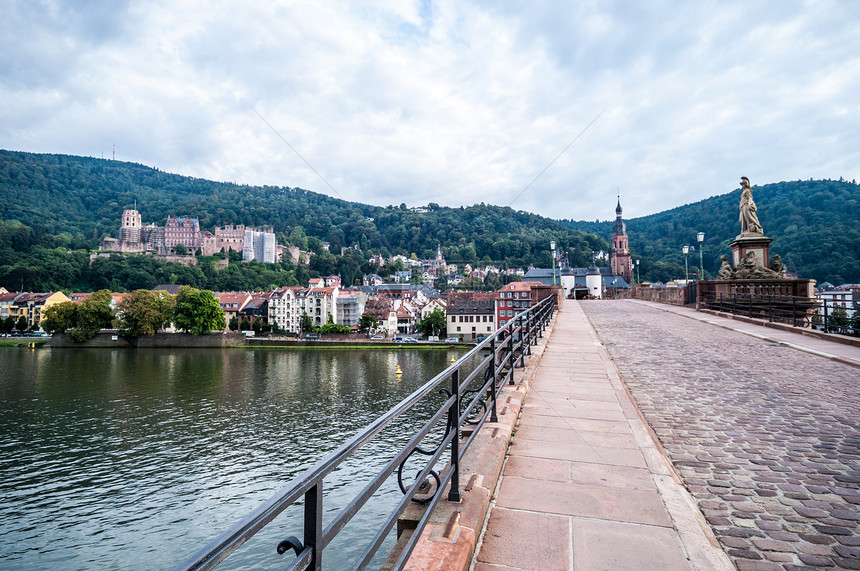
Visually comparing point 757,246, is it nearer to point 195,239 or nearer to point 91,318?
point 91,318

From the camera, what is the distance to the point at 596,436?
4582mm

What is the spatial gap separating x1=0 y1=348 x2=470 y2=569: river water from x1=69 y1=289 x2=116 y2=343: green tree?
32445 millimetres

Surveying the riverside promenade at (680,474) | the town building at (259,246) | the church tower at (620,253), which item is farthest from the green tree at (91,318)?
the church tower at (620,253)

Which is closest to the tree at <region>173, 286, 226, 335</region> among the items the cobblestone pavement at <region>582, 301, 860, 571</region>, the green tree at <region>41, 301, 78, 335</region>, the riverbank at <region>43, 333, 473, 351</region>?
the riverbank at <region>43, 333, 473, 351</region>

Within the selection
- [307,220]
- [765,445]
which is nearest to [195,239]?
[307,220]

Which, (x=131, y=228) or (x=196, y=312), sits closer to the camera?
(x=196, y=312)

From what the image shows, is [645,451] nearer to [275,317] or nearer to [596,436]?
[596,436]

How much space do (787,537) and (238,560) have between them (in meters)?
12.8

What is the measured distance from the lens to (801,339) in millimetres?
12500

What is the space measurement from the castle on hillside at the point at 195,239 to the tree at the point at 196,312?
A: 3005 inches

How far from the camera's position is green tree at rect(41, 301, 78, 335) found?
230 ft

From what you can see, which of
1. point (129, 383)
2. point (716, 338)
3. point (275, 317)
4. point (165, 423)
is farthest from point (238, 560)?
point (275, 317)

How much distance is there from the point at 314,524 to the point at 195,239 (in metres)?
168

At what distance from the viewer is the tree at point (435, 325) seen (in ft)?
261
